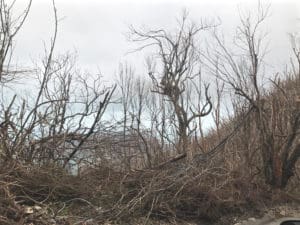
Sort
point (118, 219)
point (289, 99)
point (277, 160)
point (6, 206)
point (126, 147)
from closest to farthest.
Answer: point (6, 206)
point (118, 219)
point (126, 147)
point (277, 160)
point (289, 99)

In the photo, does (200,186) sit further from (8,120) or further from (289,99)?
(289,99)

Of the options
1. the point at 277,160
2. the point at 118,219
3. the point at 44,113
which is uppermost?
the point at 44,113

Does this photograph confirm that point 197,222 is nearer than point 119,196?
No

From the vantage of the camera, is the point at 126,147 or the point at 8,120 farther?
the point at 126,147

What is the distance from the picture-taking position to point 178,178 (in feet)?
29.6

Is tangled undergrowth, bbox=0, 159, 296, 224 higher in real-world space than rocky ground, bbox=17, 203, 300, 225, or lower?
higher

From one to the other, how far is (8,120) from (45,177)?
1.40 m

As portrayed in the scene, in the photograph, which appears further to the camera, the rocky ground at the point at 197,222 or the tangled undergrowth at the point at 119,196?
the tangled undergrowth at the point at 119,196

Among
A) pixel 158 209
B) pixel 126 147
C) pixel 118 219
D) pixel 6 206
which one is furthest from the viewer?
pixel 126 147

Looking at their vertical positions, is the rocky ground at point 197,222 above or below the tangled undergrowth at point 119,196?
below

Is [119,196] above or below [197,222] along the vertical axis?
above

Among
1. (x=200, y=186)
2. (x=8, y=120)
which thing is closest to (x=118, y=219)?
(x=200, y=186)

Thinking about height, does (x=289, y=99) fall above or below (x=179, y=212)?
above

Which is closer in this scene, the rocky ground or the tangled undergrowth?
the rocky ground
